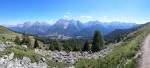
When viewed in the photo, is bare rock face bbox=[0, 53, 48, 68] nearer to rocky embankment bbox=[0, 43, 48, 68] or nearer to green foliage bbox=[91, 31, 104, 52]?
rocky embankment bbox=[0, 43, 48, 68]

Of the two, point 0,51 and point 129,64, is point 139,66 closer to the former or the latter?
point 129,64

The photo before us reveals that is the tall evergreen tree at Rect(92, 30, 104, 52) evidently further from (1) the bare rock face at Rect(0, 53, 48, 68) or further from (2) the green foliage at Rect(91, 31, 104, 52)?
(1) the bare rock face at Rect(0, 53, 48, 68)

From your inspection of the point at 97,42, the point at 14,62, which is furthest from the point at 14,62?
the point at 97,42

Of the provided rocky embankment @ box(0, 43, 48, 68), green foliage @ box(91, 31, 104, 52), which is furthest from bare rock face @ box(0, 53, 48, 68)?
green foliage @ box(91, 31, 104, 52)

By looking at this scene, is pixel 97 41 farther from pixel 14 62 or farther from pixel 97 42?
pixel 14 62

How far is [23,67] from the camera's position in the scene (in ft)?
113

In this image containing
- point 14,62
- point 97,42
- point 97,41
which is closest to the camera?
point 14,62

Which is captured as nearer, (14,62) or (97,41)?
(14,62)

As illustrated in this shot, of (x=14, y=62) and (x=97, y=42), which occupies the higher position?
(x=14, y=62)

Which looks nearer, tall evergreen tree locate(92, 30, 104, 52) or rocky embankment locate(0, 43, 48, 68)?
rocky embankment locate(0, 43, 48, 68)

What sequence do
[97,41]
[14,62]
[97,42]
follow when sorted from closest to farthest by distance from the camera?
1. [14,62]
2. [97,42]
3. [97,41]

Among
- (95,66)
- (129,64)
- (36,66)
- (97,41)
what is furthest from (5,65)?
(97,41)

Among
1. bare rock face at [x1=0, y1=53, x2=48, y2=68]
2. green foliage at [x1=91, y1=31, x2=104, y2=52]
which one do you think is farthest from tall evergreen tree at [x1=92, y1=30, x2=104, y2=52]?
bare rock face at [x1=0, y1=53, x2=48, y2=68]

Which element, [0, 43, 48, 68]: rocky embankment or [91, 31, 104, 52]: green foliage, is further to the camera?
[91, 31, 104, 52]: green foliage
